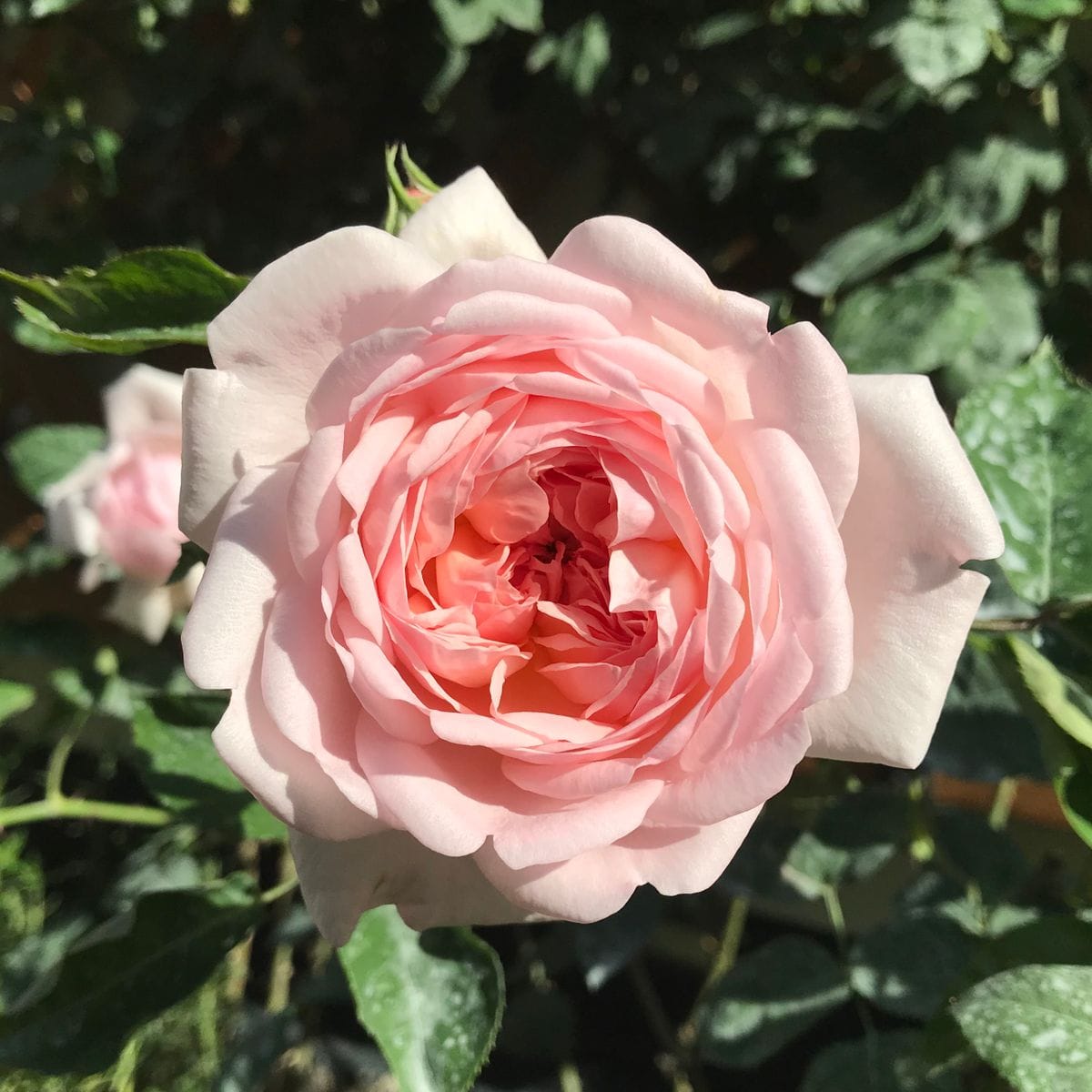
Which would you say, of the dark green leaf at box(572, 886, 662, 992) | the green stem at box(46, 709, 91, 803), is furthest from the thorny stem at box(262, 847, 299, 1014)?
the dark green leaf at box(572, 886, 662, 992)

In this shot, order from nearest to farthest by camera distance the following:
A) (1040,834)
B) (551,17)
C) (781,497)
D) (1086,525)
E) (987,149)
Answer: (781,497) → (1086,525) → (987,149) → (551,17) → (1040,834)

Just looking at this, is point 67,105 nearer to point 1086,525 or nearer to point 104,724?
point 104,724

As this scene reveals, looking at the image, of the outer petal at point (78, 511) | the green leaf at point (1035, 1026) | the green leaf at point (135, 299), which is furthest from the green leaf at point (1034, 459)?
the outer petal at point (78, 511)

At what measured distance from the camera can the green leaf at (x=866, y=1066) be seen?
2.21ft

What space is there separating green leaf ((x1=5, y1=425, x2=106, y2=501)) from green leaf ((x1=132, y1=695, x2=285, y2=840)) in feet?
1.64

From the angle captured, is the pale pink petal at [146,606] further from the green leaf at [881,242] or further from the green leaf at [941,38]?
the green leaf at [941,38]

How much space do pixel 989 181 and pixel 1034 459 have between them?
0.34 meters

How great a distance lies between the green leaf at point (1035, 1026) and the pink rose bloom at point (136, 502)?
728 mm

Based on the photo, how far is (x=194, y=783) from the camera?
69cm

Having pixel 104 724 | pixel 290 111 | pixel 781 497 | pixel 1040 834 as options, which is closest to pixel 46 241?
pixel 290 111

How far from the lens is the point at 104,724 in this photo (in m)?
1.49

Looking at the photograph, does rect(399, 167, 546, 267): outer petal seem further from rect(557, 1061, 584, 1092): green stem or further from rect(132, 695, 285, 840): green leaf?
rect(557, 1061, 584, 1092): green stem

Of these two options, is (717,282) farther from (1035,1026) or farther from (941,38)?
(1035,1026)

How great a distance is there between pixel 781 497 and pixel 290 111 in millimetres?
917
